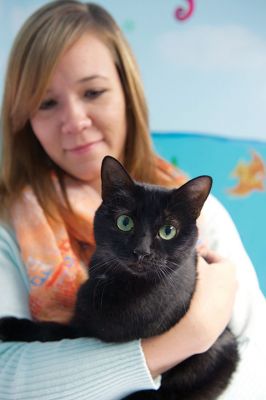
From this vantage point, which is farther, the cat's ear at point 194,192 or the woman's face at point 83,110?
the woman's face at point 83,110

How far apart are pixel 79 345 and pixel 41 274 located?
25cm

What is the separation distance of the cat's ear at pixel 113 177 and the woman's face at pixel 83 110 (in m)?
0.30

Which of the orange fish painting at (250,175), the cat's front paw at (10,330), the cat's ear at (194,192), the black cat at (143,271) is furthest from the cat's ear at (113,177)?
the orange fish painting at (250,175)

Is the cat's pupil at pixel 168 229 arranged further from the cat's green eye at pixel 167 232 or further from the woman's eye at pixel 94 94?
the woman's eye at pixel 94 94

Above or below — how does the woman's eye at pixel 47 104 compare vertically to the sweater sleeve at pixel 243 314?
above

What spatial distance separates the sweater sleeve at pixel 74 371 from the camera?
78 cm

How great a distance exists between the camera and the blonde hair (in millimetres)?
1022

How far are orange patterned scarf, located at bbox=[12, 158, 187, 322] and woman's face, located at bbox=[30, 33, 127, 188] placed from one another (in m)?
0.13

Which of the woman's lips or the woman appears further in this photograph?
the woman's lips

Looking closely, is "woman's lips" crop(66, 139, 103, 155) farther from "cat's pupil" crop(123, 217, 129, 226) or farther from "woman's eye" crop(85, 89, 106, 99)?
"cat's pupil" crop(123, 217, 129, 226)

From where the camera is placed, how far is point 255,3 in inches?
60.1

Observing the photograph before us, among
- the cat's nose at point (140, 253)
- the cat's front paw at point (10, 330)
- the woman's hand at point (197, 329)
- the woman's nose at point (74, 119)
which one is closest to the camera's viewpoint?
the cat's nose at point (140, 253)

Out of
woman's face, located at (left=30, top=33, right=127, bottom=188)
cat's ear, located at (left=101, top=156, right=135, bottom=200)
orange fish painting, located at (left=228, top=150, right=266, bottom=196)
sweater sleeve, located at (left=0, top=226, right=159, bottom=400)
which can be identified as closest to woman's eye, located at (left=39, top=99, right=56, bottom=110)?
woman's face, located at (left=30, top=33, right=127, bottom=188)

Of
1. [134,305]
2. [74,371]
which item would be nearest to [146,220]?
[134,305]
